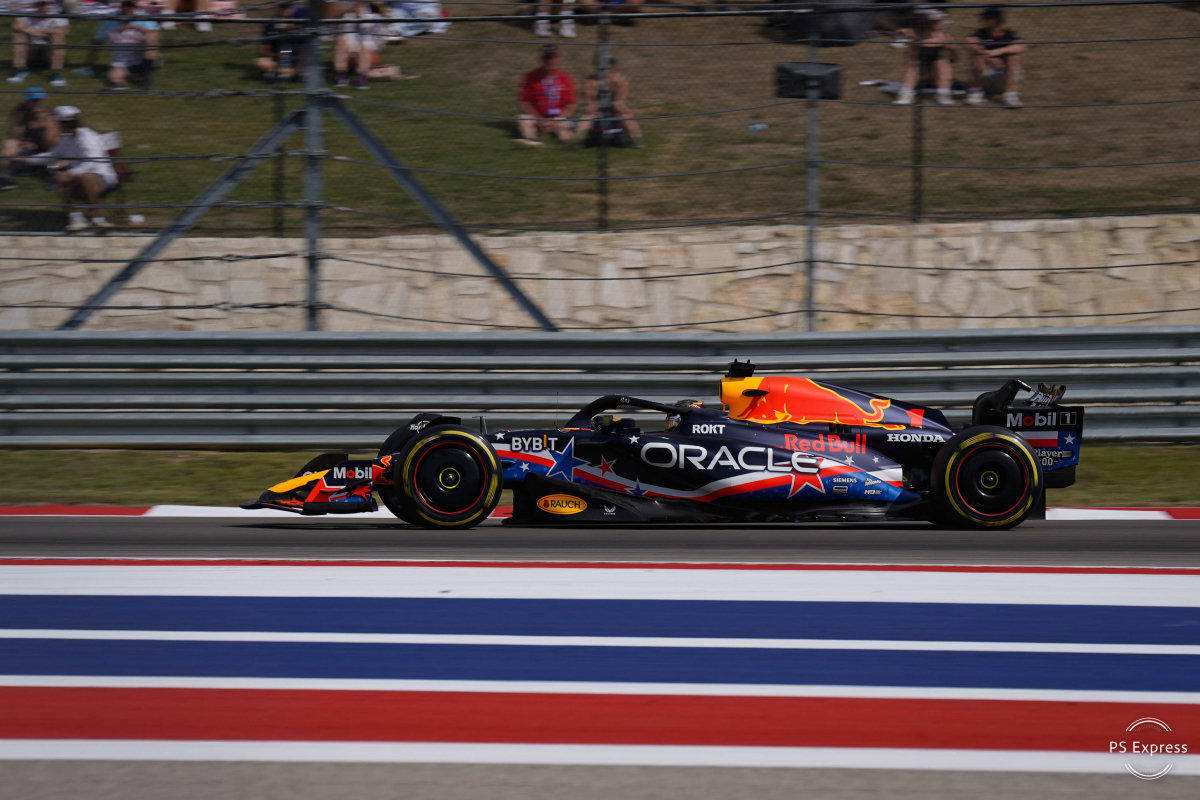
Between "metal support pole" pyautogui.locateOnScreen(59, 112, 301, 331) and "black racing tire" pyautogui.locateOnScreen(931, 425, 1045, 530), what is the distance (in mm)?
5538

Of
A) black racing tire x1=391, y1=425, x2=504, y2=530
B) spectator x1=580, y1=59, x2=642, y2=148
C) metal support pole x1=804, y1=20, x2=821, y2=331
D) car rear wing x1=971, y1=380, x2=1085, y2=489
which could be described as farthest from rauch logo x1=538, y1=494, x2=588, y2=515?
spectator x1=580, y1=59, x2=642, y2=148

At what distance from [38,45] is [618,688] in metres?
7.86

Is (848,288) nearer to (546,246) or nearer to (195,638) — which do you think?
(546,246)

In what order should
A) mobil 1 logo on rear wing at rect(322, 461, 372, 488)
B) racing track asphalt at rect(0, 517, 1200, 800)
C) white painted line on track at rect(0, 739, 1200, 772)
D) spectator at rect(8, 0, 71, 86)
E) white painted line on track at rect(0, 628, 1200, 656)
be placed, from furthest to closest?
1. spectator at rect(8, 0, 71, 86)
2. mobil 1 logo on rear wing at rect(322, 461, 372, 488)
3. white painted line on track at rect(0, 628, 1200, 656)
4. white painted line on track at rect(0, 739, 1200, 772)
5. racing track asphalt at rect(0, 517, 1200, 800)

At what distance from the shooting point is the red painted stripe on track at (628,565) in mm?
6062

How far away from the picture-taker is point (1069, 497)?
825 cm

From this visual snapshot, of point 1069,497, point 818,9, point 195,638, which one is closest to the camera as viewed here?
point 195,638

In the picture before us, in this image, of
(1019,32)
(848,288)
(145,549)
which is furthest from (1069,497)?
(145,549)

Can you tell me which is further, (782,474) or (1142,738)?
(782,474)

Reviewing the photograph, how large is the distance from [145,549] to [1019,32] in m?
8.01

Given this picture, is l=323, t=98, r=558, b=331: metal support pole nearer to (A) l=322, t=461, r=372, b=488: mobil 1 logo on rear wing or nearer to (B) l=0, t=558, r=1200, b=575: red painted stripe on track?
(A) l=322, t=461, r=372, b=488: mobil 1 logo on rear wing

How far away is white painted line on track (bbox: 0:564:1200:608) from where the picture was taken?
552cm

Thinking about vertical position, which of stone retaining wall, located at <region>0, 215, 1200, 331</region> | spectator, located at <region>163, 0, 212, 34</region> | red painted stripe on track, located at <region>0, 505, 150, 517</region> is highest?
spectator, located at <region>163, 0, 212, 34</region>

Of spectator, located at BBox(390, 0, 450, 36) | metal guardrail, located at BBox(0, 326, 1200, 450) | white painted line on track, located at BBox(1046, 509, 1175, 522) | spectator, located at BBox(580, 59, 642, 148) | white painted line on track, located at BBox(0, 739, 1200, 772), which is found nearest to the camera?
white painted line on track, located at BBox(0, 739, 1200, 772)
